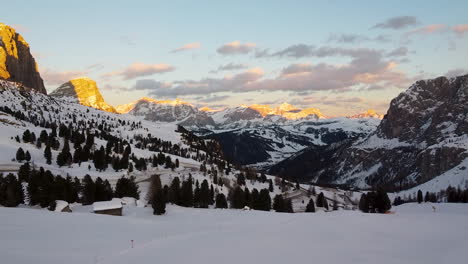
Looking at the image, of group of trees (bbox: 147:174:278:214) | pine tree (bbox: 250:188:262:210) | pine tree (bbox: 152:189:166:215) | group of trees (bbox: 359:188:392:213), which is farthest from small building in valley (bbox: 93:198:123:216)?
group of trees (bbox: 359:188:392:213)

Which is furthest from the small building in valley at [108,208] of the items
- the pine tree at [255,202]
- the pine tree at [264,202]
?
the pine tree at [264,202]

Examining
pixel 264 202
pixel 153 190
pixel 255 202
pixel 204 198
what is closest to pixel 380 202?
pixel 264 202

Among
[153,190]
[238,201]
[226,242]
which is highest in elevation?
[226,242]

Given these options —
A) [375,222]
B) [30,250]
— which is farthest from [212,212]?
[30,250]

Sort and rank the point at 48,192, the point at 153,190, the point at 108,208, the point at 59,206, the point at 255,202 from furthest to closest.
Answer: the point at 255,202 < the point at 153,190 < the point at 48,192 < the point at 108,208 < the point at 59,206

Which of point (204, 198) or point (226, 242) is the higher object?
point (226, 242)

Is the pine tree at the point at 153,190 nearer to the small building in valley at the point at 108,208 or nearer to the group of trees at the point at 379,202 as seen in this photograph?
the small building in valley at the point at 108,208

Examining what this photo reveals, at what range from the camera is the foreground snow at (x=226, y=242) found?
44.7 m

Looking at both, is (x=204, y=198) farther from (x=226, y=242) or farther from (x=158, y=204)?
(x=226, y=242)

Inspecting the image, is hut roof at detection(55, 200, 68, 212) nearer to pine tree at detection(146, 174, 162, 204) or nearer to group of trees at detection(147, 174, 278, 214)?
pine tree at detection(146, 174, 162, 204)

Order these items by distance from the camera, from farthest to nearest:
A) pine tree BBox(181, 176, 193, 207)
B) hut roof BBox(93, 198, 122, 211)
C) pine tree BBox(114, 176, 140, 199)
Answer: pine tree BBox(114, 176, 140, 199) → pine tree BBox(181, 176, 193, 207) → hut roof BBox(93, 198, 122, 211)

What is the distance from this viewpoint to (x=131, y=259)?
44594mm

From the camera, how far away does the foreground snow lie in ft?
147

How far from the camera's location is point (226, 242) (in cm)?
5472
